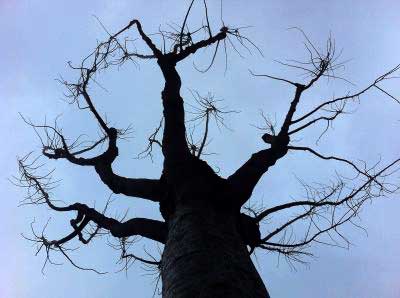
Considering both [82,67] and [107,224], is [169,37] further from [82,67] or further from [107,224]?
[107,224]

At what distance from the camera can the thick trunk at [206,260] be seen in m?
2.54

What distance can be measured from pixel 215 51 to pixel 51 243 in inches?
98.0

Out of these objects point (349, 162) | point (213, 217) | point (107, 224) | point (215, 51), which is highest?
point (215, 51)

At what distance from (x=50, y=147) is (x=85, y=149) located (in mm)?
373

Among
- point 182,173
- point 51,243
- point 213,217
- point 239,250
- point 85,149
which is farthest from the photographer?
point 85,149

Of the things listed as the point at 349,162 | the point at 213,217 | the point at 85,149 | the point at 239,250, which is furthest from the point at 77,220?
the point at 349,162

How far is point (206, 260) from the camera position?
2730mm

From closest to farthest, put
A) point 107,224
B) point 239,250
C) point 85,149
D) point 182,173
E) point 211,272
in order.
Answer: point 211,272
point 239,250
point 182,173
point 107,224
point 85,149

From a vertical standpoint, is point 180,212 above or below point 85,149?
below

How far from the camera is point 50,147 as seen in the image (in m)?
5.16

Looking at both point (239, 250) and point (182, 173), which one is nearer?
point (239, 250)

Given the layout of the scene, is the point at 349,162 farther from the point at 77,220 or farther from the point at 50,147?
the point at 50,147

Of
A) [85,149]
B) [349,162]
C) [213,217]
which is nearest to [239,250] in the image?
[213,217]

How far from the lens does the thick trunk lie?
254 cm
